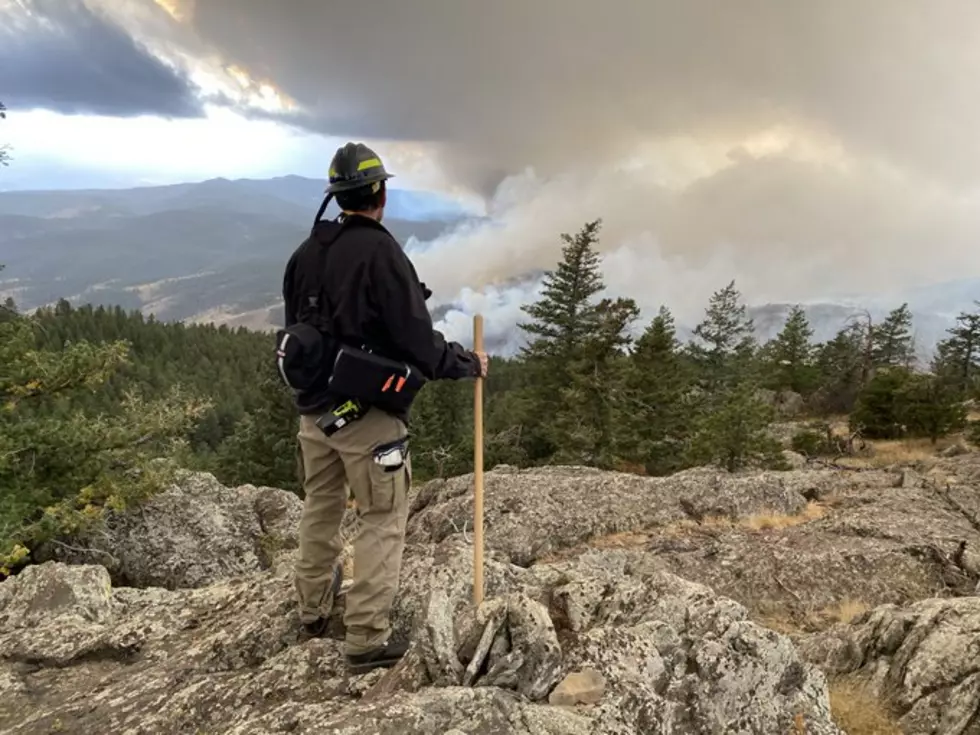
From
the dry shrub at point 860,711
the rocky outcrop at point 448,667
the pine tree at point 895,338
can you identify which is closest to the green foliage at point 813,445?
the dry shrub at point 860,711

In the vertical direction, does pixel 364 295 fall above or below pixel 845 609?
above

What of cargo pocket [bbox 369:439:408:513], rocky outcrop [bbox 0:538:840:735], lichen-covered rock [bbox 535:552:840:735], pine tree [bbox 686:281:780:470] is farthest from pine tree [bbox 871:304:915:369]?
cargo pocket [bbox 369:439:408:513]

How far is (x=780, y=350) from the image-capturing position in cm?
6034

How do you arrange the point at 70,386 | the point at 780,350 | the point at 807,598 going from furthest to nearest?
the point at 780,350 → the point at 70,386 → the point at 807,598

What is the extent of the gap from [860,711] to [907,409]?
31.9 m

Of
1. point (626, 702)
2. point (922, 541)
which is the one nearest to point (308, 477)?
point (626, 702)

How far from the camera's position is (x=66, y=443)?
44.5 ft

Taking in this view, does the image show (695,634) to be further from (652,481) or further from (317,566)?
(652,481)

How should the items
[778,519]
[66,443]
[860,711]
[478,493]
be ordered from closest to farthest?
[478,493], [860,711], [66,443], [778,519]

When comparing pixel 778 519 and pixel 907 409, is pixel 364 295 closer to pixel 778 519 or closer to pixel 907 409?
pixel 778 519

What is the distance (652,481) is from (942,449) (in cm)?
2378

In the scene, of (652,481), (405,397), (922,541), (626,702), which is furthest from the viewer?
(652,481)

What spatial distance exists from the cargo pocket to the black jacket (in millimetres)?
560

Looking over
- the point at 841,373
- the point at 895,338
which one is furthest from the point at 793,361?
the point at 895,338
